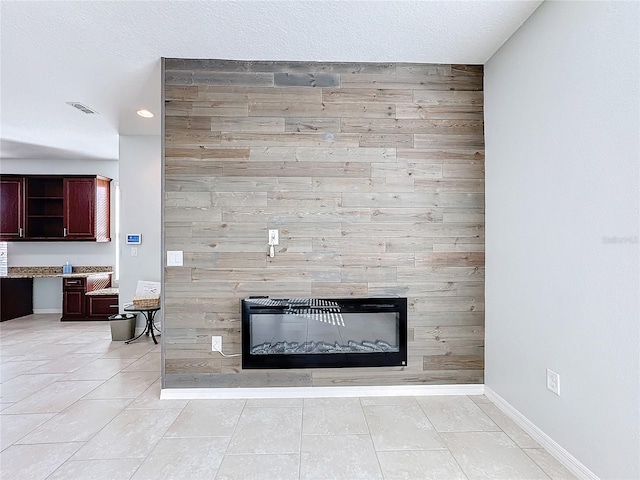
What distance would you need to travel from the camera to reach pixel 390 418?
2.44 meters

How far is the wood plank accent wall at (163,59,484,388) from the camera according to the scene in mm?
2777

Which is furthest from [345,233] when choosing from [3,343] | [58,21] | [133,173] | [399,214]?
[3,343]

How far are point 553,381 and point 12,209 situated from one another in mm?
7517

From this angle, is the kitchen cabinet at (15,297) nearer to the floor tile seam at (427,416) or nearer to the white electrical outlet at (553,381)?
the floor tile seam at (427,416)

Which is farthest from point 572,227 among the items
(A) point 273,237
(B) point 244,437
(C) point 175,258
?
(C) point 175,258

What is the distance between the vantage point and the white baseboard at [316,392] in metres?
2.74

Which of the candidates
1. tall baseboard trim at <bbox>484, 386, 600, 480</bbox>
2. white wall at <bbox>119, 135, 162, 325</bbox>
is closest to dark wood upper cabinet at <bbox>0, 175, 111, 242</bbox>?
white wall at <bbox>119, 135, 162, 325</bbox>

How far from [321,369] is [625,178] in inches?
88.5

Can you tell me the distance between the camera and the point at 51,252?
20.1 ft

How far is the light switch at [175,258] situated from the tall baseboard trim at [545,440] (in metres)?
2.63

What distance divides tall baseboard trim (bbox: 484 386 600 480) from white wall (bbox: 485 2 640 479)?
0.03m

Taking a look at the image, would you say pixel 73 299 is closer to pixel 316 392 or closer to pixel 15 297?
pixel 15 297

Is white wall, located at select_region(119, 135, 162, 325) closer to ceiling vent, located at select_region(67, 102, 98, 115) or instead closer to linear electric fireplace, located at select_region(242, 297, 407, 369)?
ceiling vent, located at select_region(67, 102, 98, 115)

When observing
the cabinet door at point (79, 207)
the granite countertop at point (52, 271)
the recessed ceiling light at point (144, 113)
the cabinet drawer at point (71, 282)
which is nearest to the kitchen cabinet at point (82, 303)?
the cabinet drawer at point (71, 282)
